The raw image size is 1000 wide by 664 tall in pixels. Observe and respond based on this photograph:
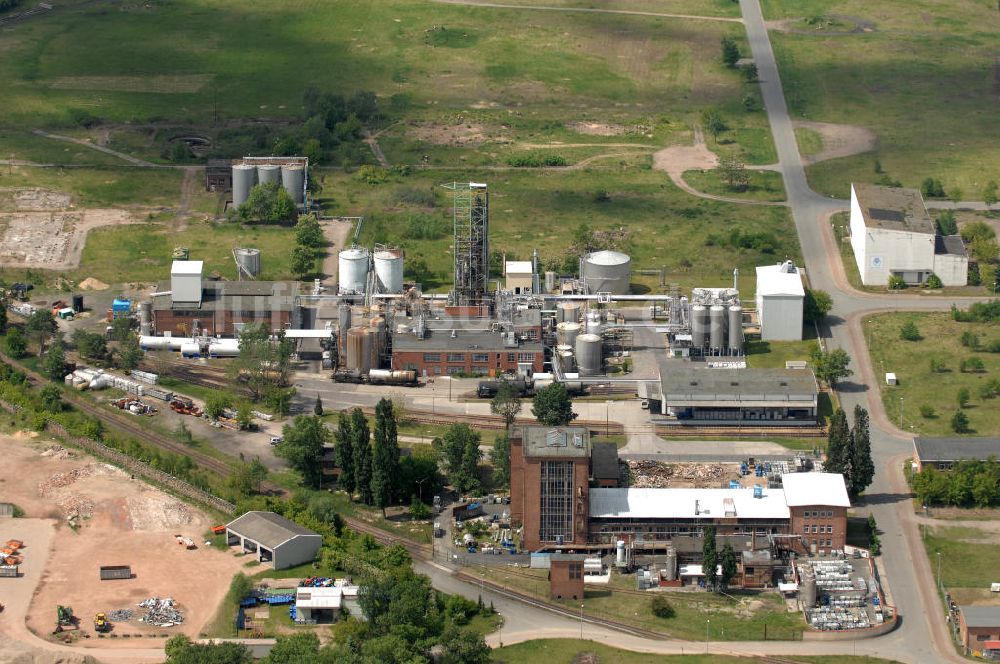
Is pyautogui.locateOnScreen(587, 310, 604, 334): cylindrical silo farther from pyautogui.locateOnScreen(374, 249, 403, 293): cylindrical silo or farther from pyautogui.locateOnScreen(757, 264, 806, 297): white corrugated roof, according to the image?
pyautogui.locateOnScreen(374, 249, 403, 293): cylindrical silo

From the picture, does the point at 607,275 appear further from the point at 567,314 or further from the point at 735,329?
the point at 735,329

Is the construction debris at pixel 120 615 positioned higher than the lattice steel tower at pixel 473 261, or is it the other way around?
the lattice steel tower at pixel 473 261

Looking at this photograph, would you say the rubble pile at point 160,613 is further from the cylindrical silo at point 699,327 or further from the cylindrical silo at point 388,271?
the cylindrical silo at point 388,271

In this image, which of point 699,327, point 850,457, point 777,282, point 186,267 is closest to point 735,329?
point 699,327

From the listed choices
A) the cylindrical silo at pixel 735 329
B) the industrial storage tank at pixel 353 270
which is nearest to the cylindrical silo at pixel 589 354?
the cylindrical silo at pixel 735 329

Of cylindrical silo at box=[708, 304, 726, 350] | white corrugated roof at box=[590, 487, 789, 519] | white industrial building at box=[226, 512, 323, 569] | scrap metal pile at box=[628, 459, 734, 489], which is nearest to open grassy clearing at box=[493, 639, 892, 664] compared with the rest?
white corrugated roof at box=[590, 487, 789, 519]

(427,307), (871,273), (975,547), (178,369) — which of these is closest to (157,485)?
(178,369)
